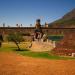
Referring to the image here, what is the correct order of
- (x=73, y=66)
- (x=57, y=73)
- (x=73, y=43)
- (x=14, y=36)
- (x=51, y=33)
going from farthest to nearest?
(x=51, y=33) < (x=14, y=36) < (x=73, y=43) < (x=73, y=66) < (x=57, y=73)

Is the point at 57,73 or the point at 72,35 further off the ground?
the point at 72,35

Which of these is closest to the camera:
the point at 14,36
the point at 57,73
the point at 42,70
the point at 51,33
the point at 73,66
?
the point at 57,73

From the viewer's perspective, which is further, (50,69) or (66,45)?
(66,45)

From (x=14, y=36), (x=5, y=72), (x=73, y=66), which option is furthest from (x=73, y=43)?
(x=14, y=36)

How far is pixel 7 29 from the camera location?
389 ft

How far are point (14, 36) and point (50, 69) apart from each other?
29964mm

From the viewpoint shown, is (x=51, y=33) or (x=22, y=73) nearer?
(x=22, y=73)

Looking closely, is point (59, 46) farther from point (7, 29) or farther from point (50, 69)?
point (7, 29)

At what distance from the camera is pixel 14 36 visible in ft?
152

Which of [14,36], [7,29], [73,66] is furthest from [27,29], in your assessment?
[73,66]

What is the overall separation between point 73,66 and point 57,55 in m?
7.07

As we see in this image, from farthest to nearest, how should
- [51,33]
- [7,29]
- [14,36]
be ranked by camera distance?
[51,33], [7,29], [14,36]

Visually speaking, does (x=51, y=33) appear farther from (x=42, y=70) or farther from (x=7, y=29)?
(x=42, y=70)

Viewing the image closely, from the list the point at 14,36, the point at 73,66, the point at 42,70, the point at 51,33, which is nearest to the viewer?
the point at 42,70
